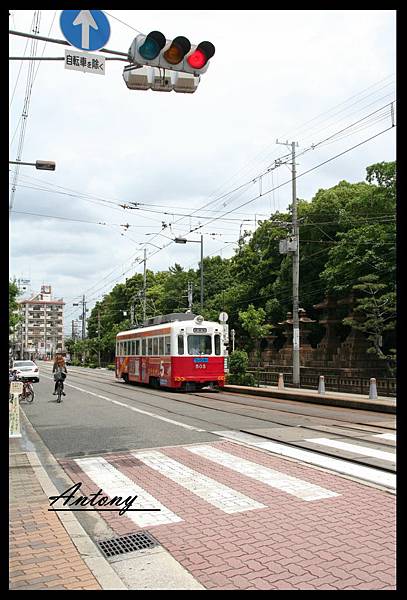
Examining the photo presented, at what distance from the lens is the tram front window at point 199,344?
22656 millimetres

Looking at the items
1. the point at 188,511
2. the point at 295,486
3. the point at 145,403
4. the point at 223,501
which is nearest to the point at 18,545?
the point at 188,511

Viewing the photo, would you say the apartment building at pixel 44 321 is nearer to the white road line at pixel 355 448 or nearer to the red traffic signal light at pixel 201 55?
the white road line at pixel 355 448

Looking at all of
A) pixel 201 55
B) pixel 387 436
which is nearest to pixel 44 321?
pixel 387 436

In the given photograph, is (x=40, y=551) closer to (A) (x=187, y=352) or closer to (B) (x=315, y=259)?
(A) (x=187, y=352)

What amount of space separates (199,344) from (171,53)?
1738 cm

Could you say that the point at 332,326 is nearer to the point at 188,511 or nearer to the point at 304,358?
the point at 304,358

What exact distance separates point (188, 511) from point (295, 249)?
2166 centimetres

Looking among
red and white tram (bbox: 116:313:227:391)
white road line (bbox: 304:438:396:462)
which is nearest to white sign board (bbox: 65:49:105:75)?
white road line (bbox: 304:438:396:462)

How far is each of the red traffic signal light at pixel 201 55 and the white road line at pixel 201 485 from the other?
4.90 meters

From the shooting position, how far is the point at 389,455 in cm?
916

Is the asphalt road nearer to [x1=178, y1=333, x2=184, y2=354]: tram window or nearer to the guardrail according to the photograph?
[x1=178, y1=333, x2=184, y2=354]: tram window

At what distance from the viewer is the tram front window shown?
22.7m

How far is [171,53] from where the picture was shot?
19.8 feet

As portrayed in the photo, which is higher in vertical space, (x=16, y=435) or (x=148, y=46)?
(x=148, y=46)
